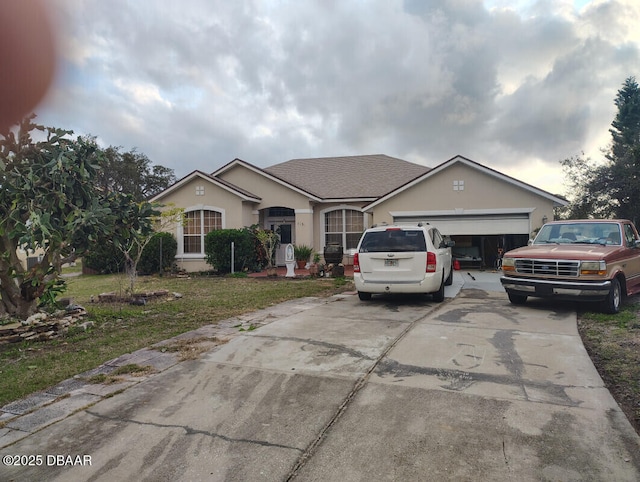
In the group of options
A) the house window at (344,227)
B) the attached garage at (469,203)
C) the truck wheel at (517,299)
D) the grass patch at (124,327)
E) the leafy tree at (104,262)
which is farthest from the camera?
the house window at (344,227)

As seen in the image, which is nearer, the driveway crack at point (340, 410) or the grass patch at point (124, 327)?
the driveway crack at point (340, 410)

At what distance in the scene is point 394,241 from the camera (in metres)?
8.98

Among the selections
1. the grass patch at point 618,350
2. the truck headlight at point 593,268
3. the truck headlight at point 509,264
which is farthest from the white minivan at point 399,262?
the grass patch at point 618,350

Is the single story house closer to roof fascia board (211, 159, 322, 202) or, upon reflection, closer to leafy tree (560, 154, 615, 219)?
roof fascia board (211, 159, 322, 202)

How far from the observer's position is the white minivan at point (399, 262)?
8648mm

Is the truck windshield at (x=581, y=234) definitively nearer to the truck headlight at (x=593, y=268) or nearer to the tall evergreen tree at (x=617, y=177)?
the truck headlight at (x=593, y=268)

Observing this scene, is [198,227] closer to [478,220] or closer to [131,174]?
[478,220]

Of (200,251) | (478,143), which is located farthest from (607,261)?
(200,251)

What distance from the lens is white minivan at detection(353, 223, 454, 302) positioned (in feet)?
28.4

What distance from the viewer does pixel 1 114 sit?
505 centimetres

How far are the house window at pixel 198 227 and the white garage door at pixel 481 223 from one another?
8.80m

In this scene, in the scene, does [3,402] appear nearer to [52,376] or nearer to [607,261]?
[52,376]

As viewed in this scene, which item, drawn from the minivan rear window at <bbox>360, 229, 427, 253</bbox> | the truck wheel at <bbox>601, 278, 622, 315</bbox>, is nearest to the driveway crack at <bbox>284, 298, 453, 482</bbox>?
the minivan rear window at <bbox>360, 229, 427, 253</bbox>

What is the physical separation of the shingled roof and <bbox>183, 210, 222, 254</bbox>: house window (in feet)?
12.0
